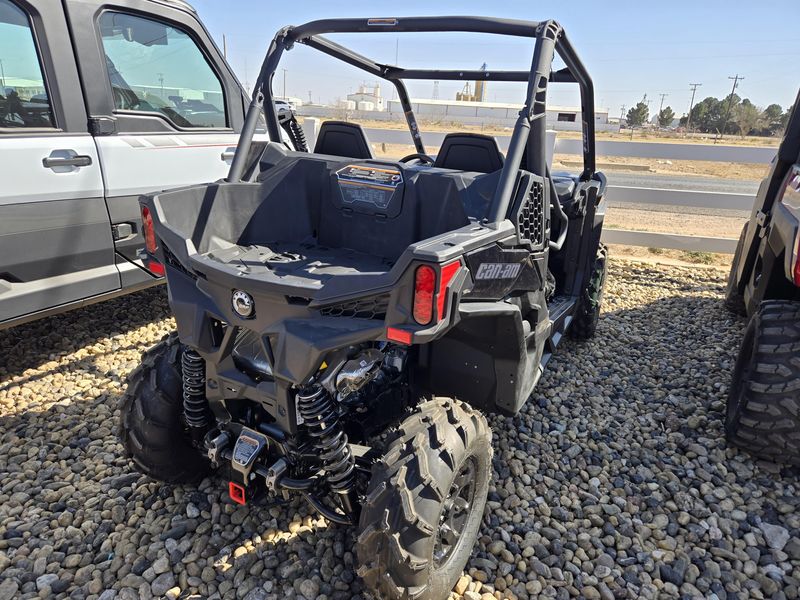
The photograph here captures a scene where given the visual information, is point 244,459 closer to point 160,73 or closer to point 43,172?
point 43,172

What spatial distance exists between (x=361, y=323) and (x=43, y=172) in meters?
2.65

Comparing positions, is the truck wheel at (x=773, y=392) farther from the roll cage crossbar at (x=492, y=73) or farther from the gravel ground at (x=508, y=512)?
the roll cage crossbar at (x=492, y=73)

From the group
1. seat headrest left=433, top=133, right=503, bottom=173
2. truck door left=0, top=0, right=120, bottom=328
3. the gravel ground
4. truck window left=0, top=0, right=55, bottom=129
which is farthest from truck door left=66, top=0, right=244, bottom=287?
seat headrest left=433, top=133, right=503, bottom=173

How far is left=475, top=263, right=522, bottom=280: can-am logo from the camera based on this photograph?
6.82 feet

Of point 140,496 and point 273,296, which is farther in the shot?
point 140,496

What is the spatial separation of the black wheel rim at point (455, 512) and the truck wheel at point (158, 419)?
1.23 metres

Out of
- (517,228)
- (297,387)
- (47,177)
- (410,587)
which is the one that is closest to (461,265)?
(517,228)

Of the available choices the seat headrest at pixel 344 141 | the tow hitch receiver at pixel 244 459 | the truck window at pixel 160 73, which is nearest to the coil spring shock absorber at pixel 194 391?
the tow hitch receiver at pixel 244 459

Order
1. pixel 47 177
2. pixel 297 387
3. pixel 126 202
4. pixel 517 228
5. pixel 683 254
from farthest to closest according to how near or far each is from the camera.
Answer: pixel 683 254 → pixel 126 202 → pixel 47 177 → pixel 517 228 → pixel 297 387

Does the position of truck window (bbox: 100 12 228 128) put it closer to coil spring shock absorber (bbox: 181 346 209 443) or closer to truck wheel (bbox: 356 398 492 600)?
coil spring shock absorber (bbox: 181 346 209 443)

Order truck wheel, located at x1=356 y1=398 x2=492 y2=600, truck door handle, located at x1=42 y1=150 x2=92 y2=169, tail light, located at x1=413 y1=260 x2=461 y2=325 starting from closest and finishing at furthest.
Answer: tail light, located at x1=413 y1=260 x2=461 y2=325
truck wheel, located at x1=356 y1=398 x2=492 y2=600
truck door handle, located at x1=42 y1=150 x2=92 y2=169

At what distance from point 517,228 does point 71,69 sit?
10.1ft

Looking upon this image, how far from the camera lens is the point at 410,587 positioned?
1951 millimetres

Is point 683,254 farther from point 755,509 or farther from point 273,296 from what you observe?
point 273,296
